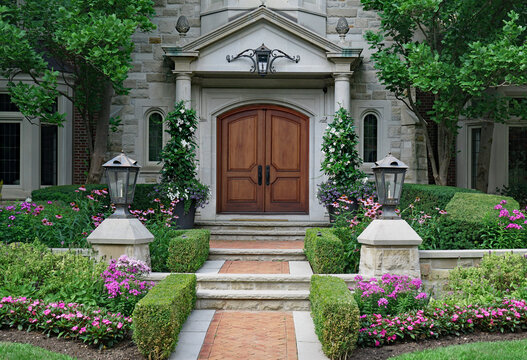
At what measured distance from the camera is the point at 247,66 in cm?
1166

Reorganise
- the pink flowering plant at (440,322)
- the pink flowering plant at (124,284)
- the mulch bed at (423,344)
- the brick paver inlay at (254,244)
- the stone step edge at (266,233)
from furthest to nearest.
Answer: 1. the stone step edge at (266,233)
2. the brick paver inlay at (254,244)
3. the pink flowering plant at (124,284)
4. the pink flowering plant at (440,322)
5. the mulch bed at (423,344)

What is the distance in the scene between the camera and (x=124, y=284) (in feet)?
20.2

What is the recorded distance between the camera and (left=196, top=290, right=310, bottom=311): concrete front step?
7.12 m

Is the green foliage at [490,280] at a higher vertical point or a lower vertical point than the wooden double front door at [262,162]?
lower

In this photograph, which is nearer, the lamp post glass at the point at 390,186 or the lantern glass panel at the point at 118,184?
the lamp post glass at the point at 390,186

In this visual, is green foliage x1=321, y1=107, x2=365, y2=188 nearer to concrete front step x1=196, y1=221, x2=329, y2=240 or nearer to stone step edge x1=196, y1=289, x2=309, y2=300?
concrete front step x1=196, y1=221, x2=329, y2=240

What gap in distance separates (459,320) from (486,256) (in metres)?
1.47

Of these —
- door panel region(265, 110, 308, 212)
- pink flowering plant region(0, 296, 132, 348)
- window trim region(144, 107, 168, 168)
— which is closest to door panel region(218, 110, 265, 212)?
door panel region(265, 110, 308, 212)

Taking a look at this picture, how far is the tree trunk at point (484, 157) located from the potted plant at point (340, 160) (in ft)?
10.4

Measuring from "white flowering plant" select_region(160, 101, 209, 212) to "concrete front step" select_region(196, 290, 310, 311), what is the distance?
11.9 feet

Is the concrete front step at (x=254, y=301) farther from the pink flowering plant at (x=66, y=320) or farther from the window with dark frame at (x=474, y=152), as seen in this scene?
the window with dark frame at (x=474, y=152)

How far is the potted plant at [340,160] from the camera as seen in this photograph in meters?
11.0

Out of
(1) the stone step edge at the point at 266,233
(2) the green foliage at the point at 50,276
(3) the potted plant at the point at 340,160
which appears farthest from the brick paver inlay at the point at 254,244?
(2) the green foliage at the point at 50,276

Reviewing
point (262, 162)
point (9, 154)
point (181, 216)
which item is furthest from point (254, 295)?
point (9, 154)
